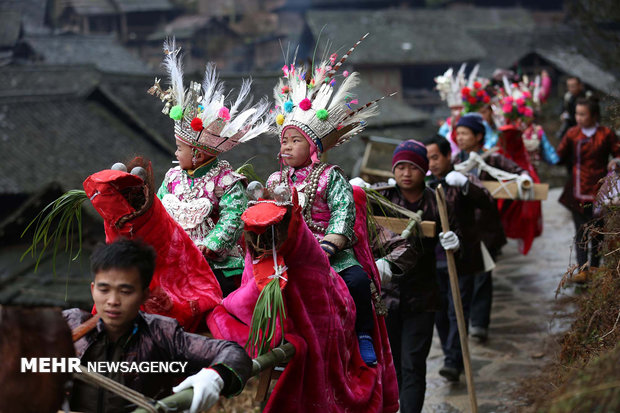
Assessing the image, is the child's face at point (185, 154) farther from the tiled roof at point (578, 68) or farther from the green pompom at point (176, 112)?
the tiled roof at point (578, 68)

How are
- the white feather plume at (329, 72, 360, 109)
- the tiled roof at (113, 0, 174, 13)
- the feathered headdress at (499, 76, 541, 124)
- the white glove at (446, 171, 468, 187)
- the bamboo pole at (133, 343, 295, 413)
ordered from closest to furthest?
the bamboo pole at (133, 343, 295, 413), the white feather plume at (329, 72, 360, 109), the white glove at (446, 171, 468, 187), the feathered headdress at (499, 76, 541, 124), the tiled roof at (113, 0, 174, 13)

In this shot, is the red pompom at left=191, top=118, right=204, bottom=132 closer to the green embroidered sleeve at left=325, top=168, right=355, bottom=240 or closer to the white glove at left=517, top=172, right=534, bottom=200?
the green embroidered sleeve at left=325, top=168, right=355, bottom=240

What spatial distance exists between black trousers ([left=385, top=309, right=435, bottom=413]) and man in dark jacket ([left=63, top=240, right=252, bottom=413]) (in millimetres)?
2917

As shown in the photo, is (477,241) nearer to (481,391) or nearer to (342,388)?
(481,391)

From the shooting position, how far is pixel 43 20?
3884 cm

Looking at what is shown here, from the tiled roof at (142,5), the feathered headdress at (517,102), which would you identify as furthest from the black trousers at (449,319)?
the tiled roof at (142,5)

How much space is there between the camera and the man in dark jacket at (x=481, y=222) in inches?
338

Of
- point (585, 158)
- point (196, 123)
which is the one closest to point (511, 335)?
point (585, 158)

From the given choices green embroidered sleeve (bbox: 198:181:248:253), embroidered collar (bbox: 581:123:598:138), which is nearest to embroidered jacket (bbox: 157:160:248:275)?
green embroidered sleeve (bbox: 198:181:248:253)

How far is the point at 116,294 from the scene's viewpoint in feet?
10.6

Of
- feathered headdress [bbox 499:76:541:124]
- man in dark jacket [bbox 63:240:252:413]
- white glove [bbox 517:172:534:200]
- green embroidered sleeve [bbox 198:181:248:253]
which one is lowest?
man in dark jacket [bbox 63:240:252:413]

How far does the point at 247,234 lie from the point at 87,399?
1194 mm

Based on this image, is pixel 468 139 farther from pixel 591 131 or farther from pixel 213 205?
pixel 213 205

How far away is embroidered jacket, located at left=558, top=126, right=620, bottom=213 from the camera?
9.32 meters
